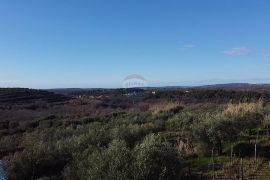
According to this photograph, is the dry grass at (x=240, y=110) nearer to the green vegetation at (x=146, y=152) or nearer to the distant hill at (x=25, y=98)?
the green vegetation at (x=146, y=152)

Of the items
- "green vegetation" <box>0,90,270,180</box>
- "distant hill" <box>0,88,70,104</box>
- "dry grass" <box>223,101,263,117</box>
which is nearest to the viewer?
"green vegetation" <box>0,90,270,180</box>

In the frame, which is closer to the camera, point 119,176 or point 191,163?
point 119,176

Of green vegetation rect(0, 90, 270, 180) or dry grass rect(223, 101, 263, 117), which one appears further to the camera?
dry grass rect(223, 101, 263, 117)

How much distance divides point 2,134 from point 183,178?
20.1 meters

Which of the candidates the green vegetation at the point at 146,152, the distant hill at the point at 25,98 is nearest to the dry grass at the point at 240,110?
the green vegetation at the point at 146,152

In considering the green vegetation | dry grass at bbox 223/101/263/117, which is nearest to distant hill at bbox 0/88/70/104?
dry grass at bbox 223/101/263/117

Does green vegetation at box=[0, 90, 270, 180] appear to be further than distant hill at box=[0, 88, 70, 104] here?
No

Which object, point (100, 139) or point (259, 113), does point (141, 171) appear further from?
point (259, 113)

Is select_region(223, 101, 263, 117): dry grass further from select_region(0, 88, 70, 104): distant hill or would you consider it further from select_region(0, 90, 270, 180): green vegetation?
select_region(0, 88, 70, 104): distant hill

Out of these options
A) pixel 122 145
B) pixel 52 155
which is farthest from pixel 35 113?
pixel 122 145

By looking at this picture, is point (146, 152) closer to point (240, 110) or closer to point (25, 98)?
point (240, 110)

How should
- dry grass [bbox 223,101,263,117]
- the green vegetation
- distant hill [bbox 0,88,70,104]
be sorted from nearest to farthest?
the green vegetation → dry grass [bbox 223,101,263,117] → distant hill [bbox 0,88,70,104]

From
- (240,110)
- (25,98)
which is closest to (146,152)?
(240,110)

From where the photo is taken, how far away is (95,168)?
9.84m
